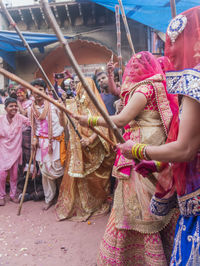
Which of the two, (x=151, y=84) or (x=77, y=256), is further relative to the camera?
(x=77, y=256)

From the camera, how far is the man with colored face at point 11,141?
464cm

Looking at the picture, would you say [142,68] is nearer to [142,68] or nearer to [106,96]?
[142,68]

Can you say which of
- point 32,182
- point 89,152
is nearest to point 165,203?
point 89,152

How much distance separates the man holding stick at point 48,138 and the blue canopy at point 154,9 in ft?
7.62

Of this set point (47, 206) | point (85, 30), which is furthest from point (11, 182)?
point (85, 30)

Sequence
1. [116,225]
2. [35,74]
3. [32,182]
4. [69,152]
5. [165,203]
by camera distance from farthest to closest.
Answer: [35,74], [32,182], [69,152], [116,225], [165,203]

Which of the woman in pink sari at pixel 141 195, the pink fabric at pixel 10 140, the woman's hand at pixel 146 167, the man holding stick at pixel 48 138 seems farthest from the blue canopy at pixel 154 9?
the woman's hand at pixel 146 167

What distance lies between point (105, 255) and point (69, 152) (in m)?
2.08

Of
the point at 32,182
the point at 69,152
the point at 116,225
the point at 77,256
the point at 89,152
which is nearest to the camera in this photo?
the point at 116,225

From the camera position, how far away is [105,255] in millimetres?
2037

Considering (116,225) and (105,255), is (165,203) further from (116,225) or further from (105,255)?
(105,255)

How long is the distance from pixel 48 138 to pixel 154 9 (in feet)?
10.1

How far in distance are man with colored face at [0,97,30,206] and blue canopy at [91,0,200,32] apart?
2917mm

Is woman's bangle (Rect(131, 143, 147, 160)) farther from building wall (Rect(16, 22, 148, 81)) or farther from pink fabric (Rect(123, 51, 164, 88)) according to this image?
Answer: building wall (Rect(16, 22, 148, 81))
